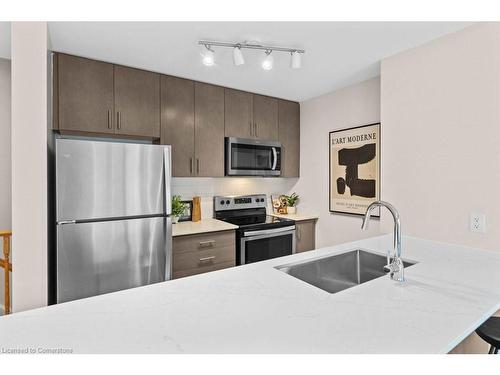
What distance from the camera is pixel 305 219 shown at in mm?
3238

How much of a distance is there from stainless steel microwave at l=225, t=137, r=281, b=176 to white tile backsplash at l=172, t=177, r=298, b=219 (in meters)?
0.34

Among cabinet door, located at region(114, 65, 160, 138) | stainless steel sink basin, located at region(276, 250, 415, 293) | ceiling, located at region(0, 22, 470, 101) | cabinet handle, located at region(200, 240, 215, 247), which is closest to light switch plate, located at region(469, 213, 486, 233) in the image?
stainless steel sink basin, located at region(276, 250, 415, 293)

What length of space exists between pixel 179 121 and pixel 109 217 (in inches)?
46.0

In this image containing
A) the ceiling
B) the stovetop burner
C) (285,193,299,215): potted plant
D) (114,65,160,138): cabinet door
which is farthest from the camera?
(285,193,299,215): potted plant

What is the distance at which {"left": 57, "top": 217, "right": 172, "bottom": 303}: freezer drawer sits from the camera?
184 centimetres

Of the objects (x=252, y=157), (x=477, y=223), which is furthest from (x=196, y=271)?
(x=477, y=223)

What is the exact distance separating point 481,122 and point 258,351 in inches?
72.9

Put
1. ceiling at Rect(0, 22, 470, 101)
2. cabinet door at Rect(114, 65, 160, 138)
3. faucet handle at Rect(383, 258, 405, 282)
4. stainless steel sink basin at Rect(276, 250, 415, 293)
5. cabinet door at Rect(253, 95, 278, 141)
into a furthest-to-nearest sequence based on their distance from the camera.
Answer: cabinet door at Rect(253, 95, 278, 141) → cabinet door at Rect(114, 65, 160, 138) → ceiling at Rect(0, 22, 470, 101) → stainless steel sink basin at Rect(276, 250, 415, 293) → faucet handle at Rect(383, 258, 405, 282)

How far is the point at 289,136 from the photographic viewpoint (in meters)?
3.50

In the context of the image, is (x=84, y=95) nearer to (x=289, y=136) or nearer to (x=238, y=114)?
(x=238, y=114)

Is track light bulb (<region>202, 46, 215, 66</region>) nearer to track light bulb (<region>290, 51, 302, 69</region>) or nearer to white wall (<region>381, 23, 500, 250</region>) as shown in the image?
track light bulb (<region>290, 51, 302, 69</region>)

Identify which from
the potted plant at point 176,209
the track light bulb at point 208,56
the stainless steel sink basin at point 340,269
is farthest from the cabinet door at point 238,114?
the stainless steel sink basin at point 340,269
